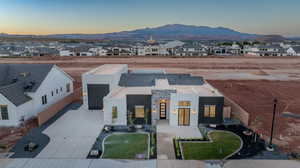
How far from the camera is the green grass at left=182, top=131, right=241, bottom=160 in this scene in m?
12.2

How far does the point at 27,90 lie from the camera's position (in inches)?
743

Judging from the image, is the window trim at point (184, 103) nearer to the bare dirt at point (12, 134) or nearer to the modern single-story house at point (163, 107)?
the modern single-story house at point (163, 107)

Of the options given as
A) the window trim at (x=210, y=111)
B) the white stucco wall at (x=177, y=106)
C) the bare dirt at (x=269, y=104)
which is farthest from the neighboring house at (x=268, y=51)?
the white stucco wall at (x=177, y=106)

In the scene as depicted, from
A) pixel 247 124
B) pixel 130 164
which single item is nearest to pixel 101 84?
pixel 130 164

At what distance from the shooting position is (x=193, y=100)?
16516 millimetres

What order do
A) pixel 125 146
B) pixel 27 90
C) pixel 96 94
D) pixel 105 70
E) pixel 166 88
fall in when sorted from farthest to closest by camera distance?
1. pixel 105 70
2. pixel 96 94
3. pixel 27 90
4. pixel 166 88
5. pixel 125 146

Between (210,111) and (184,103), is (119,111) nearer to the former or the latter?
(184,103)

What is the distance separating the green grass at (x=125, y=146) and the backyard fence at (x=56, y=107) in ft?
23.3

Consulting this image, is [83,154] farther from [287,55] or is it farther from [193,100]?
[287,55]

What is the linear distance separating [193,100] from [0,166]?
13.7 m

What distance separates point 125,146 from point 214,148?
605 centimetres

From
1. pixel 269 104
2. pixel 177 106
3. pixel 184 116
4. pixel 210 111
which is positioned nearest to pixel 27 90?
pixel 177 106

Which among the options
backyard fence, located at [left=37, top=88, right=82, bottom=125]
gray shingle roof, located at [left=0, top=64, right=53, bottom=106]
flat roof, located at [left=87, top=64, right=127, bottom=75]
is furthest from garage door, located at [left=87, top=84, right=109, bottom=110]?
gray shingle roof, located at [left=0, top=64, right=53, bottom=106]

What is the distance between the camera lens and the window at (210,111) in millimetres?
16958
